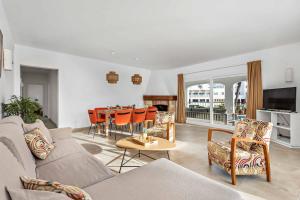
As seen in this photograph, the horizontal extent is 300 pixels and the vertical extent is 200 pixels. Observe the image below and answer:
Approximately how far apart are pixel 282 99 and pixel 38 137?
5238 mm

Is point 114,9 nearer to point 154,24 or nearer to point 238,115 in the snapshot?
point 154,24

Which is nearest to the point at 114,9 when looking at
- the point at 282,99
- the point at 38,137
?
the point at 38,137

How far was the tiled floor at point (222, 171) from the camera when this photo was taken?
2.11 meters

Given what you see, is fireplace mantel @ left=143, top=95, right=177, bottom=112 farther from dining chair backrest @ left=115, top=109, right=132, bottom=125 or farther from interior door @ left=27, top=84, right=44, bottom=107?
interior door @ left=27, top=84, right=44, bottom=107

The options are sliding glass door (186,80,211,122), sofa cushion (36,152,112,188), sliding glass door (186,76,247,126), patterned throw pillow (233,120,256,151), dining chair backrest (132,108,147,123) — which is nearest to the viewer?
sofa cushion (36,152,112,188)

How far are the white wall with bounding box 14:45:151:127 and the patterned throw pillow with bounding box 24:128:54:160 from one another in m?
3.51

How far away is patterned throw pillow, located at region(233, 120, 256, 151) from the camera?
2469mm

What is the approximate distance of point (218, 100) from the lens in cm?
660

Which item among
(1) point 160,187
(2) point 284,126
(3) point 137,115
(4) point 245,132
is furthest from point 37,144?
(2) point 284,126

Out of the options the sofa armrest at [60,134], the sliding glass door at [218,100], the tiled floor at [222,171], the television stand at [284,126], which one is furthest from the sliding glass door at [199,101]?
the sofa armrest at [60,134]

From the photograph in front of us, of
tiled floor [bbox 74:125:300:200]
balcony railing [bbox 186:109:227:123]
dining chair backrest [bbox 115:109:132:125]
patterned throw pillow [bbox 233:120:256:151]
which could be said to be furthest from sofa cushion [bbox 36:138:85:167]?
balcony railing [bbox 186:109:227:123]

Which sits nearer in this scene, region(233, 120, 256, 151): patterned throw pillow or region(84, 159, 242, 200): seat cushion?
region(84, 159, 242, 200): seat cushion

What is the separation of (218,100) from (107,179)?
6.01 meters

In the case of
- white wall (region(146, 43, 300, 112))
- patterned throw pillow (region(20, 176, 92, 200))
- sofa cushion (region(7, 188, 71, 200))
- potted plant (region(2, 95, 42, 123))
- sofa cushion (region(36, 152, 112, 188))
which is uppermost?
white wall (region(146, 43, 300, 112))
